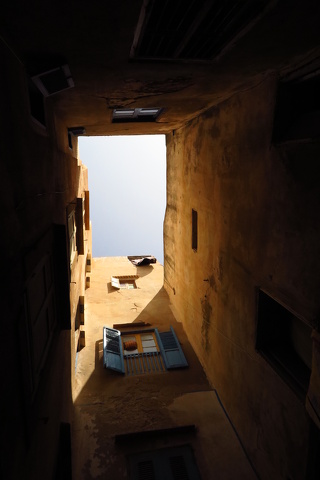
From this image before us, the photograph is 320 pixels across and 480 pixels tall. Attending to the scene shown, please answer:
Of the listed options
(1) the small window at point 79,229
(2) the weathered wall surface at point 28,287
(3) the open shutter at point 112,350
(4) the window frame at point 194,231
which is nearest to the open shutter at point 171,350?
(3) the open shutter at point 112,350

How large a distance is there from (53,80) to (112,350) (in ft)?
23.4

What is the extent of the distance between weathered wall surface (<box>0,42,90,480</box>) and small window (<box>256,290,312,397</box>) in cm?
309

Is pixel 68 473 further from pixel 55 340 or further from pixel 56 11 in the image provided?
pixel 56 11

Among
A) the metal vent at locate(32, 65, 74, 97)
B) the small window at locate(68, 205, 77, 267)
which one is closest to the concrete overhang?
the metal vent at locate(32, 65, 74, 97)

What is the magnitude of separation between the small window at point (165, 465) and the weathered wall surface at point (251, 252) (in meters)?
1.10

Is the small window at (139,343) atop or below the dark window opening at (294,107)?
below

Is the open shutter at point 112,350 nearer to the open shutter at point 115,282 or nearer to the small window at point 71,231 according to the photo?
the small window at point 71,231

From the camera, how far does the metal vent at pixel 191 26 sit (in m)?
2.57

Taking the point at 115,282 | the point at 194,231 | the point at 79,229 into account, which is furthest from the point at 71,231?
the point at 115,282

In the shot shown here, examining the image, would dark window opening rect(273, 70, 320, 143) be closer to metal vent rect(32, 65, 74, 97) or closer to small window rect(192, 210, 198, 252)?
metal vent rect(32, 65, 74, 97)

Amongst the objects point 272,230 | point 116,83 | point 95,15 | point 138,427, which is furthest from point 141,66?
point 138,427

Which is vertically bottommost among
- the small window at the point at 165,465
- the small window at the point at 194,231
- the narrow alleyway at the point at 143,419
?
the small window at the point at 165,465

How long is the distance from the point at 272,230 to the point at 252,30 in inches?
97.8

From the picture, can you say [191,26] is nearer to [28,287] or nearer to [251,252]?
[28,287]
